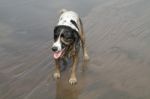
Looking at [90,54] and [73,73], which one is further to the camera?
[90,54]

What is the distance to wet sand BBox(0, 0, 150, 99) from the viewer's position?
7.32 meters

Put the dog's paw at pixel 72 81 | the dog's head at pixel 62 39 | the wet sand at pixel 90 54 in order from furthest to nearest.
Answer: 1. the dog's paw at pixel 72 81
2. the wet sand at pixel 90 54
3. the dog's head at pixel 62 39

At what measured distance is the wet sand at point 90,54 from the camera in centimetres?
732

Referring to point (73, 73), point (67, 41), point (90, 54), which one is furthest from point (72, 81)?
point (90, 54)

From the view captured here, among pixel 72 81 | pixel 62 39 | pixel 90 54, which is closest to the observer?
pixel 62 39

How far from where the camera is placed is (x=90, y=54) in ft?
29.1

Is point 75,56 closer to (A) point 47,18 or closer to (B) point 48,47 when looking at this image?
(B) point 48,47

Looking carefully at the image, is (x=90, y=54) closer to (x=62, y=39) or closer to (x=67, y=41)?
(x=67, y=41)

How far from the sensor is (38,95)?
7.12 meters

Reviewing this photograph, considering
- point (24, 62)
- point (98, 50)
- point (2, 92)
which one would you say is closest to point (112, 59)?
point (98, 50)

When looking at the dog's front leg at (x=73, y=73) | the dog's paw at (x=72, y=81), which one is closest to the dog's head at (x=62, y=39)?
the dog's front leg at (x=73, y=73)

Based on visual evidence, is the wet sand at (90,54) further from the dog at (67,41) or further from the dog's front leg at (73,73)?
the dog at (67,41)

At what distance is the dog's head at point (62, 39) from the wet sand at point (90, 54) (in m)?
0.78

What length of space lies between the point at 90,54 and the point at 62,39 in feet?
6.13
